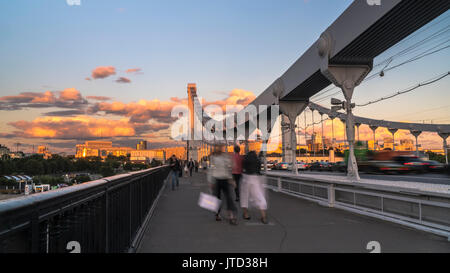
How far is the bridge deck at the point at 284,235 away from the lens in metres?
5.87

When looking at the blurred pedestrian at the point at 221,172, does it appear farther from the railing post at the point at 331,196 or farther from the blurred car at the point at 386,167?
the blurred car at the point at 386,167

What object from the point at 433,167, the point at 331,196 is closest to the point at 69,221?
the point at 331,196

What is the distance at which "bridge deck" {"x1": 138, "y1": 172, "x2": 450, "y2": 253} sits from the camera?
587 centimetres

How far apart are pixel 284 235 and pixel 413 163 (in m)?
21.0

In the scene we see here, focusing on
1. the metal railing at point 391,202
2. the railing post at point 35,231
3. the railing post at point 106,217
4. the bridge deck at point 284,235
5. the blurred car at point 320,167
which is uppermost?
the railing post at point 35,231

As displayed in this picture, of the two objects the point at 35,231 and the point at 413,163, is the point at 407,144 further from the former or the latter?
the point at 35,231

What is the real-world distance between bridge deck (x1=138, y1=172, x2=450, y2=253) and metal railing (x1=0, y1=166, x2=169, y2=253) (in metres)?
1.31

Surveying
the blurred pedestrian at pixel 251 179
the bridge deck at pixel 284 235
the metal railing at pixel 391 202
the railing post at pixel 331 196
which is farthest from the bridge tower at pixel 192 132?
the bridge deck at pixel 284 235

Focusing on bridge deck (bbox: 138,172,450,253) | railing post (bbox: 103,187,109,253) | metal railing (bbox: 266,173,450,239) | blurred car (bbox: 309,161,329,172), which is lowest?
blurred car (bbox: 309,161,329,172)

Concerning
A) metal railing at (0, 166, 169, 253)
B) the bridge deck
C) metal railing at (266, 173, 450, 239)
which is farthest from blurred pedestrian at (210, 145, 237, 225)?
metal railing at (266, 173, 450, 239)

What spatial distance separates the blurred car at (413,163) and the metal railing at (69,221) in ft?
77.3

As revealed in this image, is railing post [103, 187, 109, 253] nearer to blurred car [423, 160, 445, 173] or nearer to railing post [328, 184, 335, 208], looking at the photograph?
railing post [328, 184, 335, 208]
